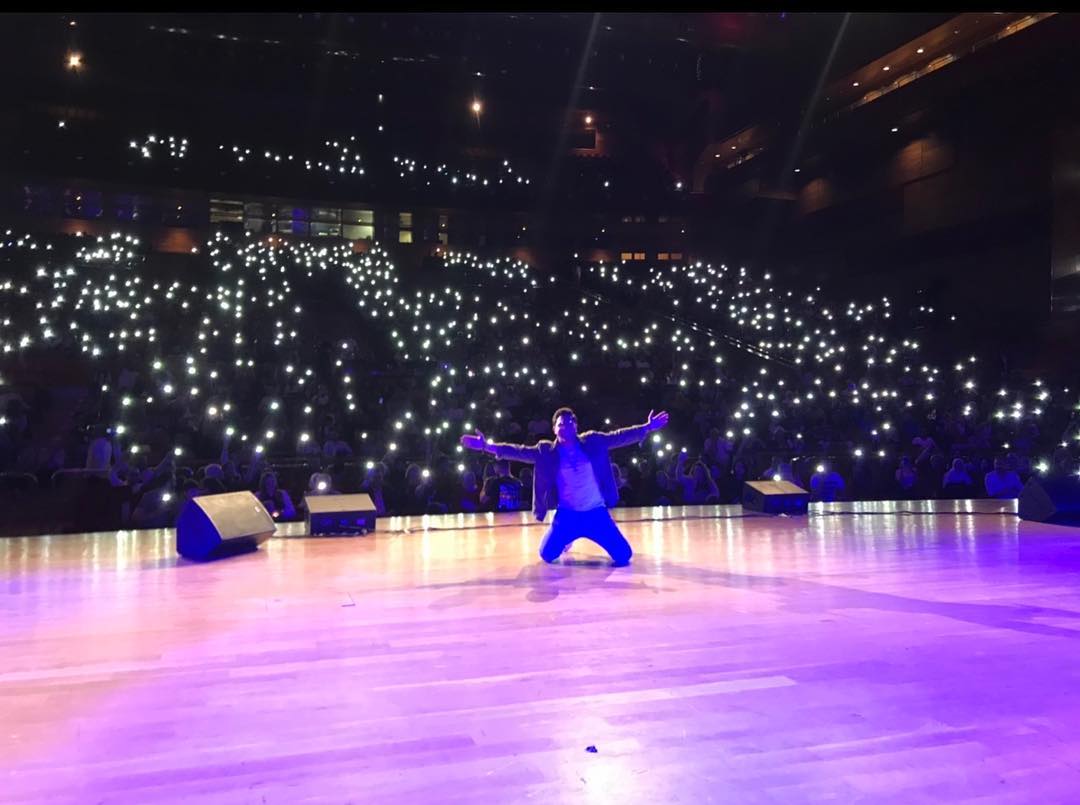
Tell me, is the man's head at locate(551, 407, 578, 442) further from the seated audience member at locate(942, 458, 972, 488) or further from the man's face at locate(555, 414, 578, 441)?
the seated audience member at locate(942, 458, 972, 488)

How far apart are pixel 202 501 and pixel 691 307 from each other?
40.2 feet

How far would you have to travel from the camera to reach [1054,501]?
22.8 feet

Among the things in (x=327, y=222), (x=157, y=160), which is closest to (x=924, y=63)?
(x=327, y=222)

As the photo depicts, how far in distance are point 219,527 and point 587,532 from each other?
262cm

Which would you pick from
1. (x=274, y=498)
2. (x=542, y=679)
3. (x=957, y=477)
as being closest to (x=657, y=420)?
(x=542, y=679)

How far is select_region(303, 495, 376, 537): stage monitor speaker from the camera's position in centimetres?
668

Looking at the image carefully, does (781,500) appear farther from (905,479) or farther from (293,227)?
(293,227)

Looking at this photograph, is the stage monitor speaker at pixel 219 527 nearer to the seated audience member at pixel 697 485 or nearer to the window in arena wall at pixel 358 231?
the seated audience member at pixel 697 485

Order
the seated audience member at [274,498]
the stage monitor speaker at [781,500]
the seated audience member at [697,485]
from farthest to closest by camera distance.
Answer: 1. the seated audience member at [697,485]
2. the stage monitor speaker at [781,500]
3. the seated audience member at [274,498]

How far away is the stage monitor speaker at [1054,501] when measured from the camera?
6887 millimetres

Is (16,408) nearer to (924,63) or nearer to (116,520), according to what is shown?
(116,520)

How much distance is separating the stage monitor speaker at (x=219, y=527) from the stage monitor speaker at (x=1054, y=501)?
666 centimetres

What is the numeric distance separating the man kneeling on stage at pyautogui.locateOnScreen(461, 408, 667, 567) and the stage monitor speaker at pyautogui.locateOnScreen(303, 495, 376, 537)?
6.49ft

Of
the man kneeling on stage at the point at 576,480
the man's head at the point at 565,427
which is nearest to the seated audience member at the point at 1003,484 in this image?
the man kneeling on stage at the point at 576,480
